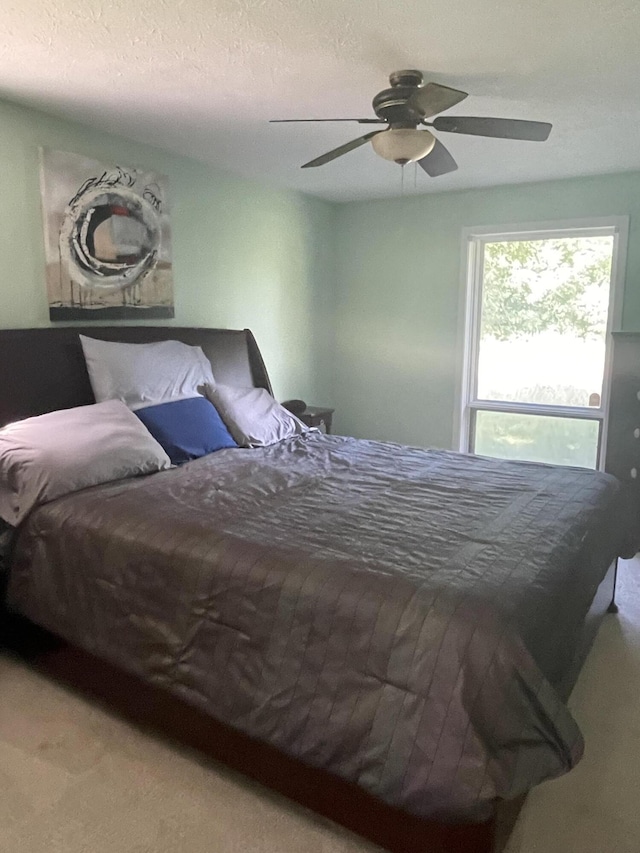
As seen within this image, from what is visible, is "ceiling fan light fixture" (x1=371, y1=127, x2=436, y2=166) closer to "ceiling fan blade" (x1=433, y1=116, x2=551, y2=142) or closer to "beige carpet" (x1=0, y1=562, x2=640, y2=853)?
"ceiling fan blade" (x1=433, y1=116, x2=551, y2=142)

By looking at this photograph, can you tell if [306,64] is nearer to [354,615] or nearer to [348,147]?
[348,147]

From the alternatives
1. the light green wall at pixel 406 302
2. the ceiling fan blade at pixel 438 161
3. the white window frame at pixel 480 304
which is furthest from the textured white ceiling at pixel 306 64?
the light green wall at pixel 406 302

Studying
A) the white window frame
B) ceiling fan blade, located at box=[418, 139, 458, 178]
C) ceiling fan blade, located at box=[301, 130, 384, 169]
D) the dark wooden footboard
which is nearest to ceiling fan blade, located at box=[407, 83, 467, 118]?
ceiling fan blade, located at box=[301, 130, 384, 169]

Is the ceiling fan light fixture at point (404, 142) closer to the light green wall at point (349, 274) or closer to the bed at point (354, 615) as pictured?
the bed at point (354, 615)

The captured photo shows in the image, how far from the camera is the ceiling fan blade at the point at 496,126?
229 cm

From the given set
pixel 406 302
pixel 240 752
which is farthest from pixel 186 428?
pixel 406 302

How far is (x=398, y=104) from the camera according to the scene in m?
2.29

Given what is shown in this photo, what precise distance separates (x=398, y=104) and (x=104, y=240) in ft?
5.65

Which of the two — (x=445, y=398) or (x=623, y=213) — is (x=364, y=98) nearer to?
(x=623, y=213)

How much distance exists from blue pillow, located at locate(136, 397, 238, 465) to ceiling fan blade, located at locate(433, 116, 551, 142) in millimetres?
1707

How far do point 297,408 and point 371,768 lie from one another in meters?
3.03

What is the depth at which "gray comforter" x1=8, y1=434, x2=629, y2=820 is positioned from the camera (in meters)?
1.43

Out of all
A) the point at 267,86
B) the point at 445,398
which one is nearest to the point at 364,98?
the point at 267,86

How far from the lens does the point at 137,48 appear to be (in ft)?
7.36
